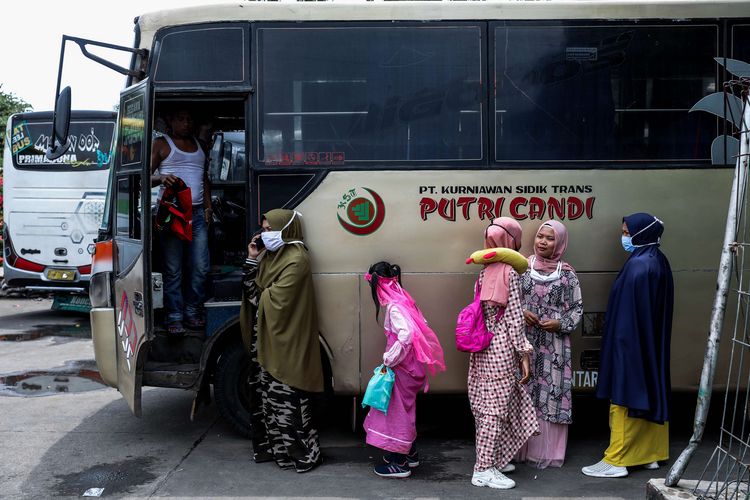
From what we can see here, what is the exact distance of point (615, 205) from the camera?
5.82m

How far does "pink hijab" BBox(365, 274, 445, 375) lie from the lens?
5.24 m

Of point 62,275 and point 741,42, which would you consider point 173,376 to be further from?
point 62,275

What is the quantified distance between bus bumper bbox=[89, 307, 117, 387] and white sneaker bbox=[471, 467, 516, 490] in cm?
296

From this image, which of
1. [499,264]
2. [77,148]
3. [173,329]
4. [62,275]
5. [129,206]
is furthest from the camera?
[77,148]

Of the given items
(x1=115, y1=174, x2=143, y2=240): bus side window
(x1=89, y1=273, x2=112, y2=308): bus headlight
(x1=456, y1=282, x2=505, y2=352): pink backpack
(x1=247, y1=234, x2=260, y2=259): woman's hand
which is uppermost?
(x1=115, y1=174, x2=143, y2=240): bus side window

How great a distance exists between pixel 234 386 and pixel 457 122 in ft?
8.49

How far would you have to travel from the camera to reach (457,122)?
5.83 meters

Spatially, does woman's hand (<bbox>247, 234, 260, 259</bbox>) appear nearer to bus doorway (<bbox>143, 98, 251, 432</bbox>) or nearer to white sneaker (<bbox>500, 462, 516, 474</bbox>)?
bus doorway (<bbox>143, 98, 251, 432</bbox>)

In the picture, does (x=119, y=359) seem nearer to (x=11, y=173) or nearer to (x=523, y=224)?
(x=523, y=224)

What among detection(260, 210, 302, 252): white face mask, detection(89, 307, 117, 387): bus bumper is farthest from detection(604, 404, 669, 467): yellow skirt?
detection(89, 307, 117, 387): bus bumper

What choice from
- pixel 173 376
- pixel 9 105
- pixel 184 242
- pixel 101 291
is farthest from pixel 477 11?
pixel 9 105

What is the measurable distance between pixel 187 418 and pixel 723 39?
515cm

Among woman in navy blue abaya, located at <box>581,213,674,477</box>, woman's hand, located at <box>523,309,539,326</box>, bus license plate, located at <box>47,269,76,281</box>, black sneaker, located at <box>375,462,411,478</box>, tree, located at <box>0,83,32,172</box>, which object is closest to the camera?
woman in navy blue abaya, located at <box>581,213,674,477</box>

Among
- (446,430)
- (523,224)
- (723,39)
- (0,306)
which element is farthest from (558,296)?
(0,306)
